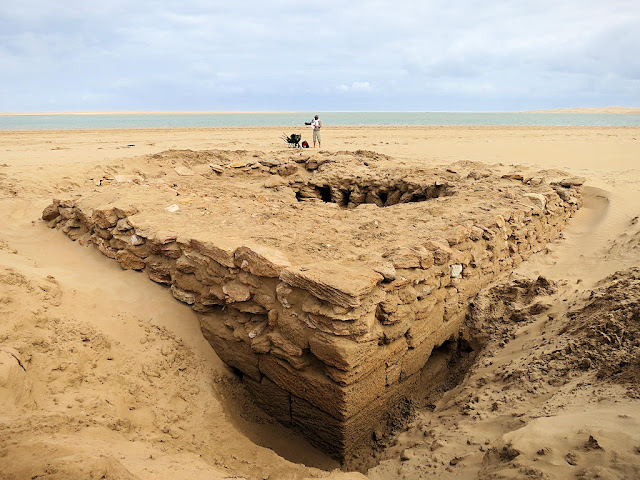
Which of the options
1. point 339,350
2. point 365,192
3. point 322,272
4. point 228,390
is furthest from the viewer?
point 365,192

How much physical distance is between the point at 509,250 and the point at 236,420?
4.19 meters

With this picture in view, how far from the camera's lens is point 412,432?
355 cm

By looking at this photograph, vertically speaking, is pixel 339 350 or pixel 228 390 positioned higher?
pixel 339 350

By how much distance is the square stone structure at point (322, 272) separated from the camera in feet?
11.2

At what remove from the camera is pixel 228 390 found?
4.16m

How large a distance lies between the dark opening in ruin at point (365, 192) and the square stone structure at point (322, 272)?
1.24m

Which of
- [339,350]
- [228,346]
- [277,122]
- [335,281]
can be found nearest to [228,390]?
[228,346]

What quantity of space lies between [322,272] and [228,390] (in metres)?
1.74

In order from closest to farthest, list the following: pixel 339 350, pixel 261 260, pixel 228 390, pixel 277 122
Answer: pixel 339 350
pixel 261 260
pixel 228 390
pixel 277 122

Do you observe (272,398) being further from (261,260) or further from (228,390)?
(261,260)

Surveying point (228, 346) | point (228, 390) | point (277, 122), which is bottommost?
point (228, 390)

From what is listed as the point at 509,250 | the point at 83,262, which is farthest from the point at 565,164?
the point at 83,262

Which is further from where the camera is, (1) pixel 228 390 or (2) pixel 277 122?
(2) pixel 277 122

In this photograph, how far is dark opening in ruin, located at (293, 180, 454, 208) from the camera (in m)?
8.22
